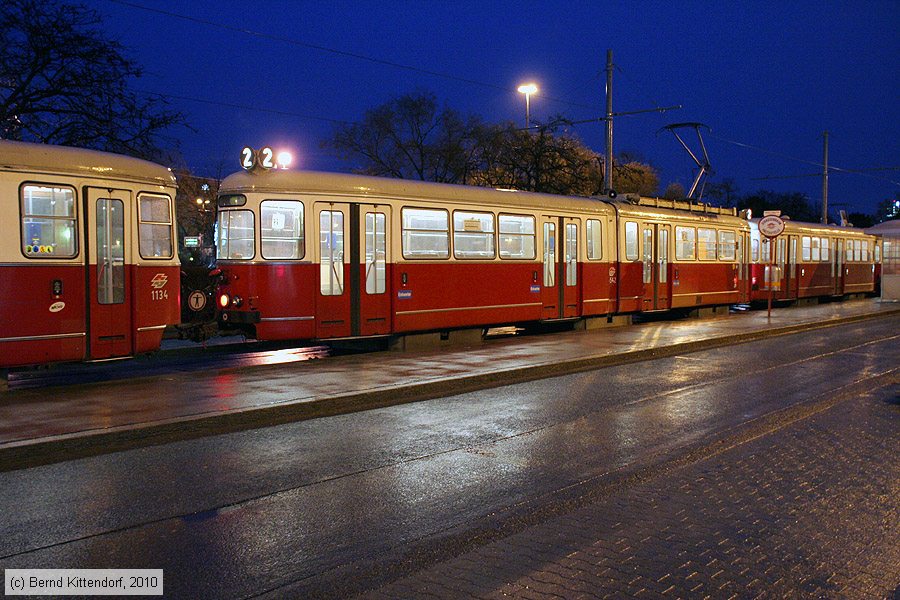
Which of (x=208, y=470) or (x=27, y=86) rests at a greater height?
(x=27, y=86)

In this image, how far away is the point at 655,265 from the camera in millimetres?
23328

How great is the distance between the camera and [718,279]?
2648cm

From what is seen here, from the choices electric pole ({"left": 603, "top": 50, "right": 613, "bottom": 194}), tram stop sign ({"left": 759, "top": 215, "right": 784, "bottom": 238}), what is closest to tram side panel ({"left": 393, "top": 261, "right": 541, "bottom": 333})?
tram stop sign ({"left": 759, "top": 215, "right": 784, "bottom": 238})

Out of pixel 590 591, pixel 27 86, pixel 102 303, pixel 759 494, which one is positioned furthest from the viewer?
pixel 27 86

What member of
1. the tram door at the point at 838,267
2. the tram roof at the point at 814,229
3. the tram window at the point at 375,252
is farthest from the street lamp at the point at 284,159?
the tram door at the point at 838,267

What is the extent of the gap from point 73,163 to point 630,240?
15.1 metres

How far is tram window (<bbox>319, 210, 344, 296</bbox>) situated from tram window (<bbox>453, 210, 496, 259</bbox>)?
2951mm

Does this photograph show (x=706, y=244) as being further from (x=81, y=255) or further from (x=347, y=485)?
(x=347, y=485)

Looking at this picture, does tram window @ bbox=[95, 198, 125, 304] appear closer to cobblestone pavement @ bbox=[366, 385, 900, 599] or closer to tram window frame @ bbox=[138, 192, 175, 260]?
tram window frame @ bbox=[138, 192, 175, 260]

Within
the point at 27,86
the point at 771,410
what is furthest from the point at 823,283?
the point at 27,86

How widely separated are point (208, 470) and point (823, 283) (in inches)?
1311

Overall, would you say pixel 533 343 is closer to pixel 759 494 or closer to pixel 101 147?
pixel 759 494

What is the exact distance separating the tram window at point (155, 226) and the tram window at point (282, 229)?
2091 mm

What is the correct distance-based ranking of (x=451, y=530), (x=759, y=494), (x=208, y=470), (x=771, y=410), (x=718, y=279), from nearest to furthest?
1. (x=451, y=530)
2. (x=759, y=494)
3. (x=208, y=470)
4. (x=771, y=410)
5. (x=718, y=279)
